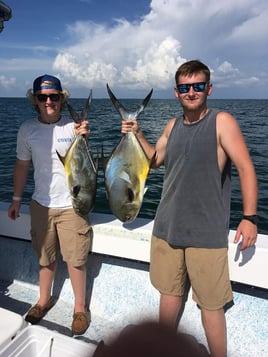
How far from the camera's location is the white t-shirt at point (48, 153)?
2.38 metres

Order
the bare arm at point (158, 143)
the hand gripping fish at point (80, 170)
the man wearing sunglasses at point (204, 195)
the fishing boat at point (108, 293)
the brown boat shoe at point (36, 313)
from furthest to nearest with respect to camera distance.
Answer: the brown boat shoe at point (36, 313) < the hand gripping fish at point (80, 170) < the bare arm at point (158, 143) < the man wearing sunglasses at point (204, 195) < the fishing boat at point (108, 293)

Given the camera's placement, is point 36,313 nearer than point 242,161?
No

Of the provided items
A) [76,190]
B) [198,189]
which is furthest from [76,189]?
[198,189]

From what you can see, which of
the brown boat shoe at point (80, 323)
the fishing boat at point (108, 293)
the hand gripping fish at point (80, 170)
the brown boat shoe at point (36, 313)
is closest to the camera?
the fishing boat at point (108, 293)

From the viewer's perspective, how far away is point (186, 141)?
1982 millimetres

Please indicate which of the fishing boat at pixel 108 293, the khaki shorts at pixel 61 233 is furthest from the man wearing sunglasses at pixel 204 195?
the khaki shorts at pixel 61 233

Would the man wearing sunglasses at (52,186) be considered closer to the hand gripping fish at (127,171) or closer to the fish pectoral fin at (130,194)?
the hand gripping fish at (127,171)

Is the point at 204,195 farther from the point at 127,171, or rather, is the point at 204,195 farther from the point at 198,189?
the point at 127,171

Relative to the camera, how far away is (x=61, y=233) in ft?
8.13

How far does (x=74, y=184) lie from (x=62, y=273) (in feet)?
3.07

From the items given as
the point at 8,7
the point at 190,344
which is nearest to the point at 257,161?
the point at 8,7

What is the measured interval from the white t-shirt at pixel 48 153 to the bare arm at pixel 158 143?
43 cm

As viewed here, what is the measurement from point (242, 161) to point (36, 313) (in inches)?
71.2

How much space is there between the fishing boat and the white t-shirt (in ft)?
1.30
